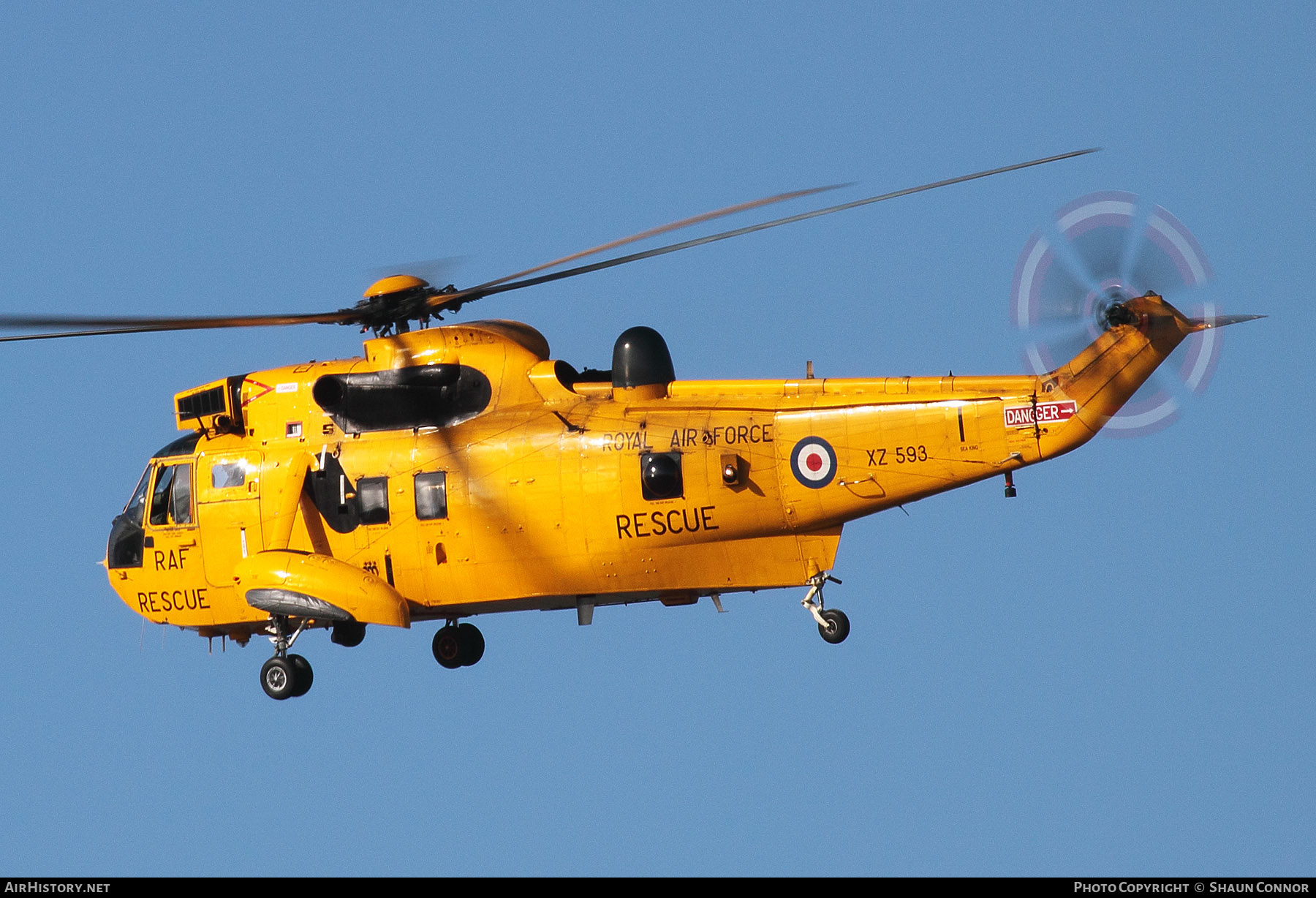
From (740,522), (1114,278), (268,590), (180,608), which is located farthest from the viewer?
(180,608)

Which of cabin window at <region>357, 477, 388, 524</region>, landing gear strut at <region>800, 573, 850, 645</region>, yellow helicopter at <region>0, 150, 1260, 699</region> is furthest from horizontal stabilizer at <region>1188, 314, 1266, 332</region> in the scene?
cabin window at <region>357, 477, 388, 524</region>

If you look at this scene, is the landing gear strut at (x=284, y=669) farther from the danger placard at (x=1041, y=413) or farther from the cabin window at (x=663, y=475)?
the danger placard at (x=1041, y=413)

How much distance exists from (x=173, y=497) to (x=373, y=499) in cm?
335

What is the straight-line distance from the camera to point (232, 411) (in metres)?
26.2

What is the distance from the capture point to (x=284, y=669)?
2538 centimetres

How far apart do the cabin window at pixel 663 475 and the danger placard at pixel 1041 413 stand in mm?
3995

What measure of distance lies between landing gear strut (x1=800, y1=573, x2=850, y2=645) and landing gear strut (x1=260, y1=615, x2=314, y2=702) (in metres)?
6.95

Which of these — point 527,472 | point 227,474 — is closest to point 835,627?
point 527,472

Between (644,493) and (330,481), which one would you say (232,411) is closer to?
(330,481)

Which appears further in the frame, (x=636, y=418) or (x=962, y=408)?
(x=636, y=418)

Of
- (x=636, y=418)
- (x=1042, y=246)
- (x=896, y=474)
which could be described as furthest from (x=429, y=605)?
(x=1042, y=246)

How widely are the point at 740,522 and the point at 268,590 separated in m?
6.30

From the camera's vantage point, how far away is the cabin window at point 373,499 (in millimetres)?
24906

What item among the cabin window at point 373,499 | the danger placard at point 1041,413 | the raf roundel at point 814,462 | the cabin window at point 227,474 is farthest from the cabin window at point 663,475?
the cabin window at point 227,474
